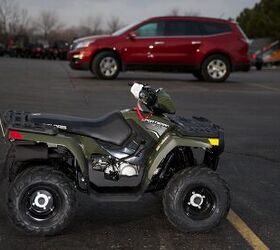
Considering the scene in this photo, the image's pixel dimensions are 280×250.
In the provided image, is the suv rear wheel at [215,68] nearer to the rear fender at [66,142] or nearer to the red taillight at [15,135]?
the rear fender at [66,142]

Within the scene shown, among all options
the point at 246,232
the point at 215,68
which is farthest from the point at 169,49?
the point at 246,232

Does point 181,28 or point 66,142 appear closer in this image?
point 66,142

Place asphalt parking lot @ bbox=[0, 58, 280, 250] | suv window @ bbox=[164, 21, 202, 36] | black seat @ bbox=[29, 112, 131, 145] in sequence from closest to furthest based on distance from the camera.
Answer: asphalt parking lot @ bbox=[0, 58, 280, 250], black seat @ bbox=[29, 112, 131, 145], suv window @ bbox=[164, 21, 202, 36]

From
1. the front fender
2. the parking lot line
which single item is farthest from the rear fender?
the parking lot line

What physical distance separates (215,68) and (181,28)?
1.49 m

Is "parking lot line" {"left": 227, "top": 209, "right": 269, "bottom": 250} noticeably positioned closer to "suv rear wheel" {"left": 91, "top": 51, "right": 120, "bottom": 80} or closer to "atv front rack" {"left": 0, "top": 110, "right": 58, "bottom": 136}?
"atv front rack" {"left": 0, "top": 110, "right": 58, "bottom": 136}

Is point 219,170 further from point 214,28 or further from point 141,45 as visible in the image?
point 214,28

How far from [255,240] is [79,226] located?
1328 mm

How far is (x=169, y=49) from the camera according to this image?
650 inches

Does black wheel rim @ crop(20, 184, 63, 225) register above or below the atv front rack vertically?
below

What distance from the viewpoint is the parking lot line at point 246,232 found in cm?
432

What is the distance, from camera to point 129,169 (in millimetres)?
4500

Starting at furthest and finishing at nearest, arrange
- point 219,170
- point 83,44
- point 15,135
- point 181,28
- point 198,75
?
point 198,75
point 181,28
point 83,44
point 219,170
point 15,135

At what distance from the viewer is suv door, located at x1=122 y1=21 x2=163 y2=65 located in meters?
16.3
